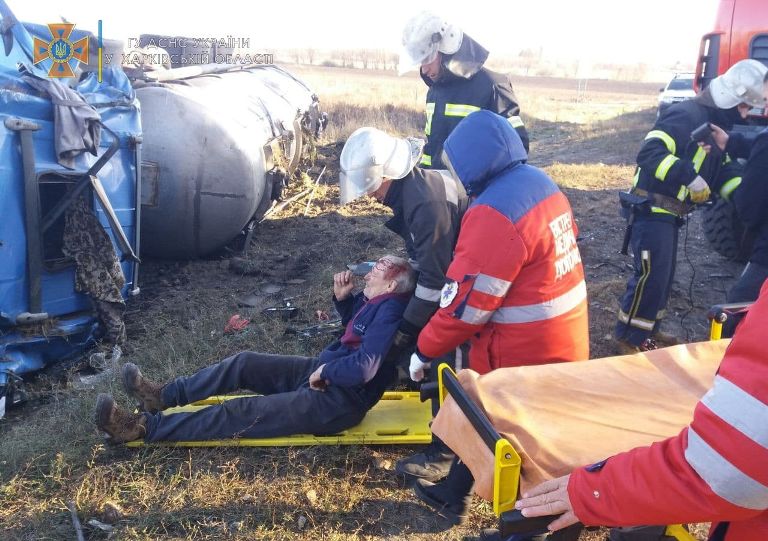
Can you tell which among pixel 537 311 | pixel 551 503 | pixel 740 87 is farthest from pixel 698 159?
pixel 551 503

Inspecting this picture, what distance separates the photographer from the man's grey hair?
3.35m

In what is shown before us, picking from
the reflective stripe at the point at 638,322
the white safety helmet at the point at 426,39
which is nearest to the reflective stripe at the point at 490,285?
the reflective stripe at the point at 638,322

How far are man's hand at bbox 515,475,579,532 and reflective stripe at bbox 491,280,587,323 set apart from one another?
42.4 inches

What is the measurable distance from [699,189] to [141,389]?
3.63m

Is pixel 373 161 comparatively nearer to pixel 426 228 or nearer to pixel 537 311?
pixel 426 228

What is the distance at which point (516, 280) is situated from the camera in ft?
8.55

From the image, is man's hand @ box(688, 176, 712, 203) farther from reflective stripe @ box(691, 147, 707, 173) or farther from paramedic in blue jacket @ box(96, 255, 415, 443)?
paramedic in blue jacket @ box(96, 255, 415, 443)

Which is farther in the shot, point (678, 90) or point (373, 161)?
point (678, 90)

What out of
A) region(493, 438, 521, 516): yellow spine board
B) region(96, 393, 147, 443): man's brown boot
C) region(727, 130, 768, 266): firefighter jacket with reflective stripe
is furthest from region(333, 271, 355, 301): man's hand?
region(727, 130, 768, 266): firefighter jacket with reflective stripe

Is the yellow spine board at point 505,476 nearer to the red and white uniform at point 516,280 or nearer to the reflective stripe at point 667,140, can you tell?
the red and white uniform at point 516,280

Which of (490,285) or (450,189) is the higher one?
(450,189)

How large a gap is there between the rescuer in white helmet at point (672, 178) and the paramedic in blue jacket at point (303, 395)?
6.23ft

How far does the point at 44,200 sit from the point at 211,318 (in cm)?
160

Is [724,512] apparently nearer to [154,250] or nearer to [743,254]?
[743,254]
